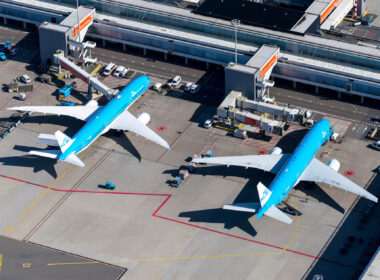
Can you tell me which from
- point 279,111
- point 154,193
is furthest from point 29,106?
point 279,111

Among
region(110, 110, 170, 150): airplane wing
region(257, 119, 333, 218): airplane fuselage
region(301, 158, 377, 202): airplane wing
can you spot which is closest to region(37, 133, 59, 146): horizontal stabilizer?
region(110, 110, 170, 150): airplane wing

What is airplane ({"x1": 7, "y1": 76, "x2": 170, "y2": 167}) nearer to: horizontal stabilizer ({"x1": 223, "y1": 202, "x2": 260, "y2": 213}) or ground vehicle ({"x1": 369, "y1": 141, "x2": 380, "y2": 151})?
horizontal stabilizer ({"x1": 223, "y1": 202, "x2": 260, "y2": 213})

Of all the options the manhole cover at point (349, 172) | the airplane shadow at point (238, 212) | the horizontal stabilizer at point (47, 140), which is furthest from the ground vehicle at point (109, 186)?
the manhole cover at point (349, 172)

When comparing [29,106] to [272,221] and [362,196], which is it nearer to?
[272,221]

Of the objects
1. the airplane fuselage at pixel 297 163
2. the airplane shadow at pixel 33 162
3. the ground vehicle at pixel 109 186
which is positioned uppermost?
the airplane fuselage at pixel 297 163

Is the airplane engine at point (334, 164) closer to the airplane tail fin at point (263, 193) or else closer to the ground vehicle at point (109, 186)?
the airplane tail fin at point (263, 193)

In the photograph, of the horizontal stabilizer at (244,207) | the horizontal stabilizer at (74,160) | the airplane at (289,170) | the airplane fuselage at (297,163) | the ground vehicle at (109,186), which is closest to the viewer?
the horizontal stabilizer at (244,207)
